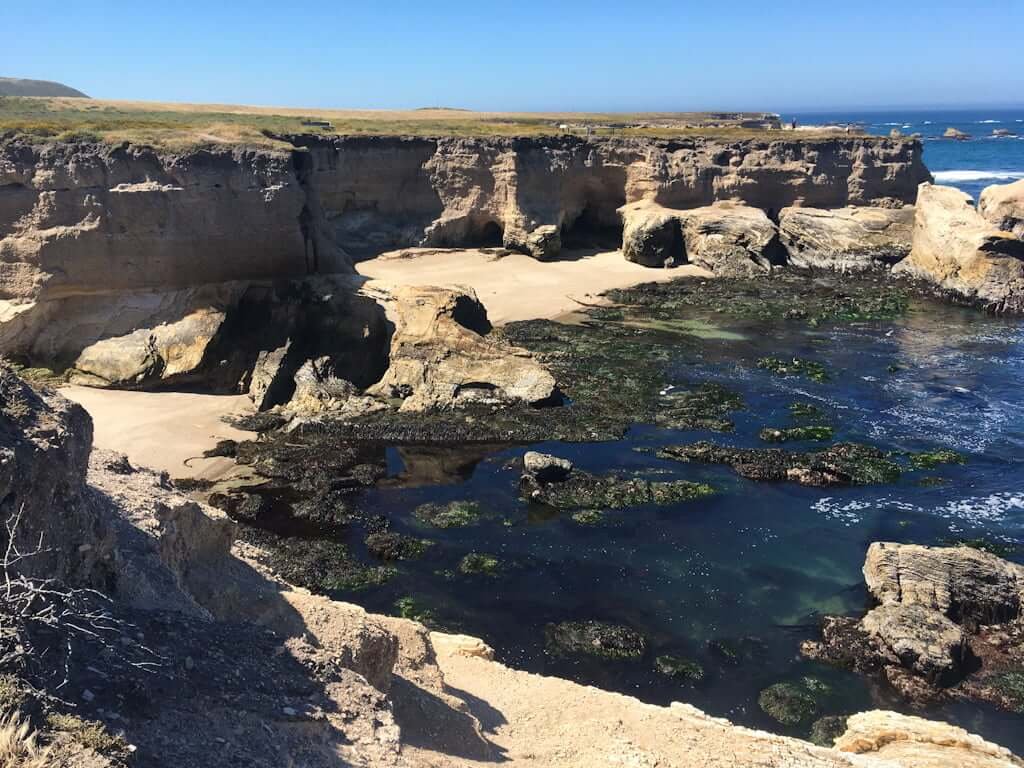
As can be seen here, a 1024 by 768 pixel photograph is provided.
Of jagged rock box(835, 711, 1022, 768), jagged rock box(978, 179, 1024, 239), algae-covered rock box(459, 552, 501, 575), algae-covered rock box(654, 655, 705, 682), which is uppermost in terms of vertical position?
jagged rock box(978, 179, 1024, 239)

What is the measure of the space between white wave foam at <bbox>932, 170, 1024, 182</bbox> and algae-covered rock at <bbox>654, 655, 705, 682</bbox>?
78211 millimetres

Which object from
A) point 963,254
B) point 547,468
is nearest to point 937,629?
point 547,468

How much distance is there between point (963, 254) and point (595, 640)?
36797 mm

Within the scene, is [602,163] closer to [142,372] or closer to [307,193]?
[307,193]

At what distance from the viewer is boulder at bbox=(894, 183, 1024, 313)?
4022 cm

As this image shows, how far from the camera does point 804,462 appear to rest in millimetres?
22234

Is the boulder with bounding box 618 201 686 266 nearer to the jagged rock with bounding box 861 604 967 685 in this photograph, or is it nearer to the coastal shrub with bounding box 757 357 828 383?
the coastal shrub with bounding box 757 357 828 383

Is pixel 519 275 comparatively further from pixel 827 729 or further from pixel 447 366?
pixel 827 729

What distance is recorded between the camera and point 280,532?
62.5ft

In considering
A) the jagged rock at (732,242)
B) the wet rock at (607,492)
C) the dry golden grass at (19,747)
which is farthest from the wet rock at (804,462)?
the jagged rock at (732,242)

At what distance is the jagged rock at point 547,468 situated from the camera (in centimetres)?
2123

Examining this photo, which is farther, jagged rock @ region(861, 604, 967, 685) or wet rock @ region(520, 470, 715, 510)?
wet rock @ region(520, 470, 715, 510)

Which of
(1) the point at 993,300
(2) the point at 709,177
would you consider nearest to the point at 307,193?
(2) the point at 709,177

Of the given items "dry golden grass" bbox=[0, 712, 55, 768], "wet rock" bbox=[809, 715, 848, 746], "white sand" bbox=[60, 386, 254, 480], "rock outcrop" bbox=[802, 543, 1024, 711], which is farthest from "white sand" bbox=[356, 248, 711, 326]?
"dry golden grass" bbox=[0, 712, 55, 768]
